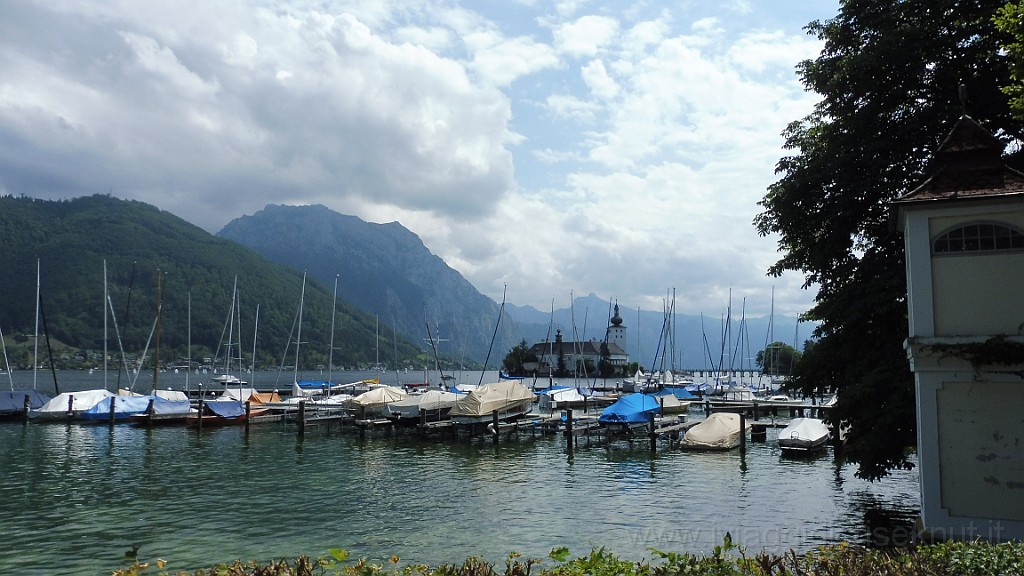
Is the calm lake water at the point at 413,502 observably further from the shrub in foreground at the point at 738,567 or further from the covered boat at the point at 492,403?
the shrub in foreground at the point at 738,567

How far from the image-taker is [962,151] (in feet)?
46.4

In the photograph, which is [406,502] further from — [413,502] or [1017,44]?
[1017,44]

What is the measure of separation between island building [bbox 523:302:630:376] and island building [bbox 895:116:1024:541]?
130 metres

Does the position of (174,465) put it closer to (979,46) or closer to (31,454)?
(31,454)

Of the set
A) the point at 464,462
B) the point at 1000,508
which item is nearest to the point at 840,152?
the point at 1000,508

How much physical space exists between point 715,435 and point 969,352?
24.9 m

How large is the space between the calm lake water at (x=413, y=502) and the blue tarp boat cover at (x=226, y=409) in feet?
40.0

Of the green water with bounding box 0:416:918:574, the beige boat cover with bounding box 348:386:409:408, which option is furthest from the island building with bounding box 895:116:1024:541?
the beige boat cover with bounding box 348:386:409:408

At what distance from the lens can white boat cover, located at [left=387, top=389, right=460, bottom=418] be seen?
45750mm

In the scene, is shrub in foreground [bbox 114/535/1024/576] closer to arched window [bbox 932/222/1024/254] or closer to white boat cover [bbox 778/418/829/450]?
arched window [bbox 932/222/1024/254]

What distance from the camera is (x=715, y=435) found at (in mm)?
36438

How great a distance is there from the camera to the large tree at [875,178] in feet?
56.1

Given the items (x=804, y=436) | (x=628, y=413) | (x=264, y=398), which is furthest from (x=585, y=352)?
(x=804, y=436)

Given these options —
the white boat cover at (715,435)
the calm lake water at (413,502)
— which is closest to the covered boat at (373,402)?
the calm lake water at (413,502)
